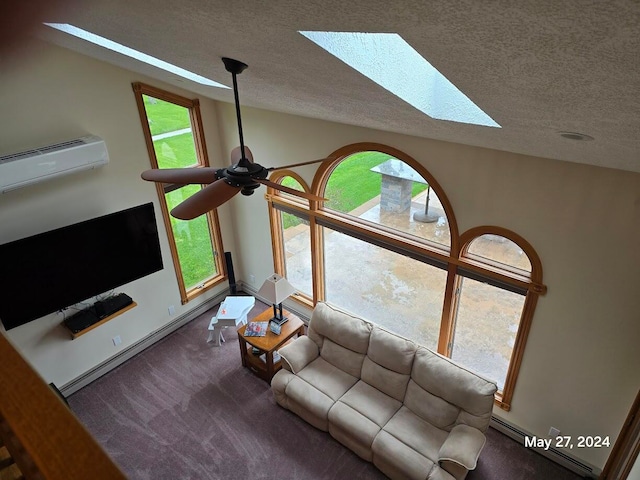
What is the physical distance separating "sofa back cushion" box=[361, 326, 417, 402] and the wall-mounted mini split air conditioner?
3.45 m

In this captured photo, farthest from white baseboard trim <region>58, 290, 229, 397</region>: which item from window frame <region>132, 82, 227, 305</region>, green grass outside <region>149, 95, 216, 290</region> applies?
green grass outside <region>149, 95, 216, 290</region>

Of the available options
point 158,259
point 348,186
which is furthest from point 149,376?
point 348,186

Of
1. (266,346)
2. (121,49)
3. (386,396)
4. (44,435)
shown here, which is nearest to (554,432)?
(386,396)

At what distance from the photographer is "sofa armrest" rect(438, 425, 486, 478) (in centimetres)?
379

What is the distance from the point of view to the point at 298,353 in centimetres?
497

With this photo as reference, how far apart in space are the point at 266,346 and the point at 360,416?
135 centimetres

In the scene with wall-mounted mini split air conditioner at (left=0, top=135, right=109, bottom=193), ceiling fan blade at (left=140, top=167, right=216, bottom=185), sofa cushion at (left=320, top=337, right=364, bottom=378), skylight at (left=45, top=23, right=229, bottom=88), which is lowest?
sofa cushion at (left=320, top=337, right=364, bottom=378)

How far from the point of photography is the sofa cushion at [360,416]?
14.0 ft

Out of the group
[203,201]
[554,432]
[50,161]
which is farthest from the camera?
[554,432]

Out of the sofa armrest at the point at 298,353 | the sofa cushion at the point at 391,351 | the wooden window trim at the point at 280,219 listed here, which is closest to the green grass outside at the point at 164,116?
the wooden window trim at the point at 280,219

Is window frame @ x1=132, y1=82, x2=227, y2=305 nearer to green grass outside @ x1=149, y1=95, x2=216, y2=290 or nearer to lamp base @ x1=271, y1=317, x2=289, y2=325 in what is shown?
green grass outside @ x1=149, y1=95, x2=216, y2=290

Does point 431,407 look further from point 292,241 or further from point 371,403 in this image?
point 292,241

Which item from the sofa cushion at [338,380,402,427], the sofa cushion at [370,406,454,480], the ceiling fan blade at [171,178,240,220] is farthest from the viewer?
the sofa cushion at [338,380,402,427]

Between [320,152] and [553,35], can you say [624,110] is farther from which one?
[320,152]
